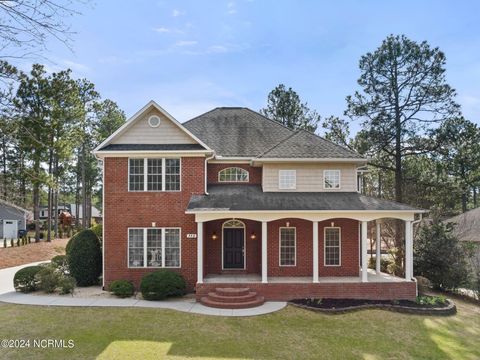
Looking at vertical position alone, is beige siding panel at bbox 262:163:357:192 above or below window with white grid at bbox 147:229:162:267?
above

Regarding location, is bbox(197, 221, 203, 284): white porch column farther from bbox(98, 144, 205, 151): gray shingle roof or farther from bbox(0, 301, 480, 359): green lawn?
bbox(98, 144, 205, 151): gray shingle roof

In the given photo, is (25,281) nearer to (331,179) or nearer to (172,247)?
(172,247)

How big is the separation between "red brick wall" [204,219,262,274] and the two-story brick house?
0.05 meters

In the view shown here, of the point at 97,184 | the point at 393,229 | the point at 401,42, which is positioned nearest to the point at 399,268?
the point at 393,229

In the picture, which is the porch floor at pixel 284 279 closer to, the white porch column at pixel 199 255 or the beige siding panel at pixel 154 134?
the white porch column at pixel 199 255

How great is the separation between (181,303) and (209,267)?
11.3ft

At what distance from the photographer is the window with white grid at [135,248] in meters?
15.7


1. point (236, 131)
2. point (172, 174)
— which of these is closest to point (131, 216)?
point (172, 174)

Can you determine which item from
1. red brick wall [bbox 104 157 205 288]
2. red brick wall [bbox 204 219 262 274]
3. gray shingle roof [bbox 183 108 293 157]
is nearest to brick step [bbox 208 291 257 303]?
red brick wall [bbox 104 157 205 288]

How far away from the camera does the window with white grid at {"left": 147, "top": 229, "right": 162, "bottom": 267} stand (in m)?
15.6

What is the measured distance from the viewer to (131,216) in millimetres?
15734

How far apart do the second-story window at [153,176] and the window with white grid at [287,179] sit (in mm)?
4925

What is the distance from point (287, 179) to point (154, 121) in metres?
6.83

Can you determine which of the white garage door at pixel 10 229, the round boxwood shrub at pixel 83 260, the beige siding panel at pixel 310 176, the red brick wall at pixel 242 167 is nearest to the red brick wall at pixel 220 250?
the red brick wall at pixel 242 167
